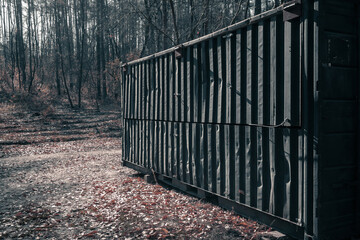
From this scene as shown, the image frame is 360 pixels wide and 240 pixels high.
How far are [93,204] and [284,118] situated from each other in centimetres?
474

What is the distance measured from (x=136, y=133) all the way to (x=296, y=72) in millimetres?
6116

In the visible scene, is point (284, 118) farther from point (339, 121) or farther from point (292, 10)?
point (292, 10)

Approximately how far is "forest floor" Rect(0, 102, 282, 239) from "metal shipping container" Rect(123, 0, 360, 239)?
1.91ft

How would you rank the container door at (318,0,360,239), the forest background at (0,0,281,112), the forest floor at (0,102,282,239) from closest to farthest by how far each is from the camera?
1. the container door at (318,0,360,239)
2. the forest floor at (0,102,282,239)
3. the forest background at (0,0,281,112)

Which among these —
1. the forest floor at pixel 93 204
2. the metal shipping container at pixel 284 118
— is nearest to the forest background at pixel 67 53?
the forest floor at pixel 93 204

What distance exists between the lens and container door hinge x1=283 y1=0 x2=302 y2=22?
419 centimetres

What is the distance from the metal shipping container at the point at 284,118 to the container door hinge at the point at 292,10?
0.04 ft

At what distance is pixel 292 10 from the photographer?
4.26 meters

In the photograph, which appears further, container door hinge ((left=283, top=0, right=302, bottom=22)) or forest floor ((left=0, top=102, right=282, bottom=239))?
forest floor ((left=0, top=102, right=282, bottom=239))

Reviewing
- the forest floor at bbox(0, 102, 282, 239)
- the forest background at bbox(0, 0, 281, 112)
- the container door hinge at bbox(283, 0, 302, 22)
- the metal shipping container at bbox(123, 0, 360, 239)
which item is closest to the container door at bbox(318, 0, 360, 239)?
the metal shipping container at bbox(123, 0, 360, 239)

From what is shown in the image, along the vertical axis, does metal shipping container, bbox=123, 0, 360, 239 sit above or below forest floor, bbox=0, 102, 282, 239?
above

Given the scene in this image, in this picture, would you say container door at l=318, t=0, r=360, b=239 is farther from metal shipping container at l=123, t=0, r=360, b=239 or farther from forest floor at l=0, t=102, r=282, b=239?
forest floor at l=0, t=102, r=282, b=239

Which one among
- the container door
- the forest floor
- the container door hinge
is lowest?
the forest floor

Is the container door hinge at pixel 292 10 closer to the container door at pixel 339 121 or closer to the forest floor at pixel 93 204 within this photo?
the container door at pixel 339 121
